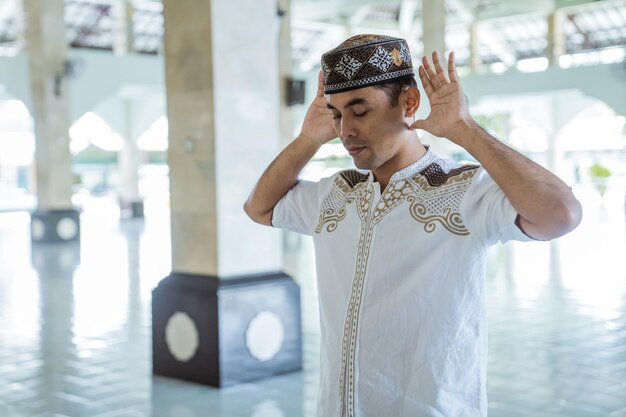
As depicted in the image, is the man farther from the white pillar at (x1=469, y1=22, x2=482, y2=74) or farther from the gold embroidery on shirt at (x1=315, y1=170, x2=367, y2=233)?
the white pillar at (x1=469, y1=22, x2=482, y2=74)

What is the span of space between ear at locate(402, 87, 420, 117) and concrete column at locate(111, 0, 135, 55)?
19069 mm

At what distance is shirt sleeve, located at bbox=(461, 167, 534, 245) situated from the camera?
160 centimetres

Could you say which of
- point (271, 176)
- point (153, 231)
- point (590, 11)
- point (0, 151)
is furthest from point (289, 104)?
point (0, 151)

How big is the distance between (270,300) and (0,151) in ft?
83.8

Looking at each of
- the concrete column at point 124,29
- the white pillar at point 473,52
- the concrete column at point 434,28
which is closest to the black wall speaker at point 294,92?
the concrete column at point 434,28

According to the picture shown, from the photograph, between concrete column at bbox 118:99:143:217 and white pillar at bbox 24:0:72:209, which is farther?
concrete column at bbox 118:99:143:217

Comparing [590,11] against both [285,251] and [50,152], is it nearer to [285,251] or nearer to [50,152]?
[285,251]

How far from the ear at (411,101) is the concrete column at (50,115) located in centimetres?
1320

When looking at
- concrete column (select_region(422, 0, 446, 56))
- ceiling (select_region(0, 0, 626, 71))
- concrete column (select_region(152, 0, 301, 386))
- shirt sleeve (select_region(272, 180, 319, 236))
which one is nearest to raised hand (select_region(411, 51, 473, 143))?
shirt sleeve (select_region(272, 180, 319, 236))

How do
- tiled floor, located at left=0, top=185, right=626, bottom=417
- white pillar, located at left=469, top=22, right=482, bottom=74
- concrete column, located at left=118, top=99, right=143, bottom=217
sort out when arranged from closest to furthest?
tiled floor, located at left=0, top=185, right=626, bottom=417 < concrete column, located at left=118, top=99, right=143, bottom=217 < white pillar, located at left=469, top=22, right=482, bottom=74

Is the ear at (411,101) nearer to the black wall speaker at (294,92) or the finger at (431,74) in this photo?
the finger at (431,74)

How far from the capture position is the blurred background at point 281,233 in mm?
4926

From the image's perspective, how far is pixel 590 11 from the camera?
23672 mm

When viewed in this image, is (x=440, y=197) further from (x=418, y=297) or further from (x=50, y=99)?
(x=50, y=99)
